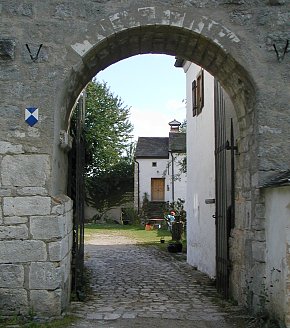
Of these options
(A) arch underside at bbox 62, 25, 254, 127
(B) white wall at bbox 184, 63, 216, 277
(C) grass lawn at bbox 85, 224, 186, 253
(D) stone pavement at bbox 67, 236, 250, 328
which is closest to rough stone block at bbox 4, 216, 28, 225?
(D) stone pavement at bbox 67, 236, 250, 328

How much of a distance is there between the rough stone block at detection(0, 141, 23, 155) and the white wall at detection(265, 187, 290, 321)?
3.10 meters

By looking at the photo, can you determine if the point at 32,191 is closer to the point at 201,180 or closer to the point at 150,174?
the point at 201,180

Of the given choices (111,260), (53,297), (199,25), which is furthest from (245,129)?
(111,260)

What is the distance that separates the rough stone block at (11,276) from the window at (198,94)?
6681mm

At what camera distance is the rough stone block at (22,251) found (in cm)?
619

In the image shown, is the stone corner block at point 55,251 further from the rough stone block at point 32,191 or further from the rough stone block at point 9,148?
the rough stone block at point 9,148

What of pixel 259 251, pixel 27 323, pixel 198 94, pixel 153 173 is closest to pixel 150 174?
pixel 153 173

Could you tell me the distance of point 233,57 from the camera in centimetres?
654

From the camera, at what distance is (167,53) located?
7906mm

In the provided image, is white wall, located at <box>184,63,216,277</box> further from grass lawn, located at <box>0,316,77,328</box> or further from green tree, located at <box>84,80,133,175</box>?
green tree, located at <box>84,80,133,175</box>

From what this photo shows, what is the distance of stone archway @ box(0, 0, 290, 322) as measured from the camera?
6.23m

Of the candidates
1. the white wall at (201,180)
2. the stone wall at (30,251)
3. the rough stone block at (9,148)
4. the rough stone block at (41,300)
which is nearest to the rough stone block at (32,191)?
the stone wall at (30,251)

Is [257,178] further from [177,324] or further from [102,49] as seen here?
[102,49]

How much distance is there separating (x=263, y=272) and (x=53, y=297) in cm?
258
